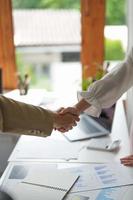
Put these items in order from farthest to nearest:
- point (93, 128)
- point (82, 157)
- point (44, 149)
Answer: point (93, 128), point (44, 149), point (82, 157)

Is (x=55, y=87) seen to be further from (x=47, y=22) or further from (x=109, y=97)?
(x=109, y=97)

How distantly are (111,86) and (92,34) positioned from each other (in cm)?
118

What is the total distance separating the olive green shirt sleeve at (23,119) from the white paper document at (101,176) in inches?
9.0

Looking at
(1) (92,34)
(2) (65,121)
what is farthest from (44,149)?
(1) (92,34)

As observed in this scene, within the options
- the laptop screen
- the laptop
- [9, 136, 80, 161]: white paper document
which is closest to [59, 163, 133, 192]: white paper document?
[9, 136, 80, 161]: white paper document

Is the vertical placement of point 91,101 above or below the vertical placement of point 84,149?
above

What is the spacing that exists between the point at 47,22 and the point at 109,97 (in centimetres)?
138

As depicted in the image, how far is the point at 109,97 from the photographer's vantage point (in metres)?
1.51

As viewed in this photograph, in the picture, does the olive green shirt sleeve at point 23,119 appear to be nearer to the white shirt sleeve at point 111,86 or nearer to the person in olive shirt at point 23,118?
the person in olive shirt at point 23,118

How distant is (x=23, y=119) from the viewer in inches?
51.1

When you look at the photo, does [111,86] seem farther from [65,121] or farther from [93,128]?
[93,128]

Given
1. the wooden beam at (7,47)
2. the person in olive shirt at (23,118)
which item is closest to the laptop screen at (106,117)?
the person in olive shirt at (23,118)

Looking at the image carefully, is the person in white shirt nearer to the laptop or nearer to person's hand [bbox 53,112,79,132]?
person's hand [bbox 53,112,79,132]

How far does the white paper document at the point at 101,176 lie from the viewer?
4.30ft
